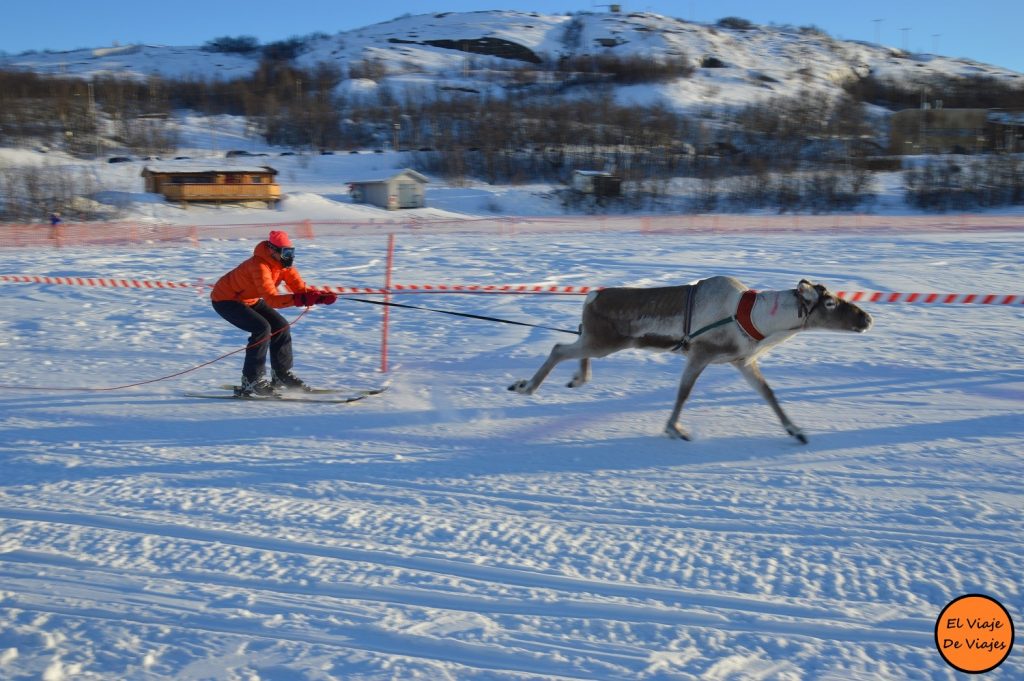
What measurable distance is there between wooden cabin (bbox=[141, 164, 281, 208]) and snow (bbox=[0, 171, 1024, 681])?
37.4 meters

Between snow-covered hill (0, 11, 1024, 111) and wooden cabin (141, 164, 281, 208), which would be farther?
snow-covered hill (0, 11, 1024, 111)

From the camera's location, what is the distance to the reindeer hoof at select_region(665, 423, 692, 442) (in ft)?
23.7

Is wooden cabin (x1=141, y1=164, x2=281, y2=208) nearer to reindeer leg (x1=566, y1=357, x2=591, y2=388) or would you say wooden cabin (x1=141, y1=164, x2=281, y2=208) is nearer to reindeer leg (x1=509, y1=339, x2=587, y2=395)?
reindeer leg (x1=509, y1=339, x2=587, y2=395)

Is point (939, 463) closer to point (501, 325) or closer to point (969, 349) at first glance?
point (969, 349)

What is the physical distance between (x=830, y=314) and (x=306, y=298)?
4763 mm

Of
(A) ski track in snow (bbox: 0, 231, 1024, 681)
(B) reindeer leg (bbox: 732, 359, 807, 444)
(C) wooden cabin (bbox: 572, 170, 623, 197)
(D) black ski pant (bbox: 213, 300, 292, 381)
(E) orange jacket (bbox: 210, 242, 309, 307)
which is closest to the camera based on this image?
(A) ski track in snow (bbox: 0, 231, 1024, 681)

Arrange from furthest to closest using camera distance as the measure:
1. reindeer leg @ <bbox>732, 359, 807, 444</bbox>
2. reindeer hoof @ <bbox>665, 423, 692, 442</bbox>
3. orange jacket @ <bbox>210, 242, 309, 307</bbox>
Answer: orange jacket @ <bbox>210, 242, 309, 307</bbox>, reindeer hoof @ <bbox>665, 423, 692, 442</bbox>, reindeer leg @ <bbox>732, 359, 807, 444</bbox>

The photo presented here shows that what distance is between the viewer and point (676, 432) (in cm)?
728

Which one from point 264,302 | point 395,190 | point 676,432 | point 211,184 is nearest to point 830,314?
point 676,432

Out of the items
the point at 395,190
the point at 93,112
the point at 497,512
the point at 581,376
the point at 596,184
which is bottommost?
the point at 497,512

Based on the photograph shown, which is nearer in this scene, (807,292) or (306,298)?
(807,292)

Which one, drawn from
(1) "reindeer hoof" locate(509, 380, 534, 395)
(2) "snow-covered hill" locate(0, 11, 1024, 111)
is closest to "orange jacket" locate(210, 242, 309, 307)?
(1) "reindeer hoof" locate(509, 380, 534, 395)

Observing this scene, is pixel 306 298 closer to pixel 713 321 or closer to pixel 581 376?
pixel 581 376

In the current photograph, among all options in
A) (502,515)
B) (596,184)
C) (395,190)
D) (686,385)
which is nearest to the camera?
(502,515)
